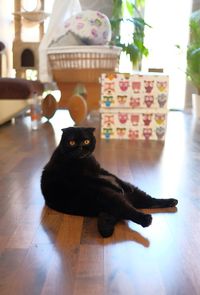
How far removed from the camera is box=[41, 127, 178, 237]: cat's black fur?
1.00 m

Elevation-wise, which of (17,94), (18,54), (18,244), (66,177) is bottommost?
(18,244)

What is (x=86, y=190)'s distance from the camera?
1.05 meters

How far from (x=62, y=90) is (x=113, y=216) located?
8.47 feet

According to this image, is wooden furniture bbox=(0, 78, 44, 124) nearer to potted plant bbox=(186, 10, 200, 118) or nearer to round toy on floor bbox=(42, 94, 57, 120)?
round toy on floor bbox=(42, 94, 57, 120)

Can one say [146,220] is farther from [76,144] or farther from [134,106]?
[134,106]

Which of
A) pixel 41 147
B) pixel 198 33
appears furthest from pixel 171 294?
pixel 198 33

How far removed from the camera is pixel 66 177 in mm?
1097

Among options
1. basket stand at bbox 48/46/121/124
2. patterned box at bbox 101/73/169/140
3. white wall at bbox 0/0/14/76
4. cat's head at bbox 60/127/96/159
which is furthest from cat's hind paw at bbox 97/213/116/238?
white wall at bbox 0/0/14/76

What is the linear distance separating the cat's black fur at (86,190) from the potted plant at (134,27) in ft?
9.99

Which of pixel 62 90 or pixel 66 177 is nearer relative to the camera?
pixel 66 177

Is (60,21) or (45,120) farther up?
(60,21)

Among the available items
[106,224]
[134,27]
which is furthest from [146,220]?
[134,27]

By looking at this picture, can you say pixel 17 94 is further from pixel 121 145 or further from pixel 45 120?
pixel 121 145

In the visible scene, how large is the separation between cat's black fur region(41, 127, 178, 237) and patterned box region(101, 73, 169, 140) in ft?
3.89
